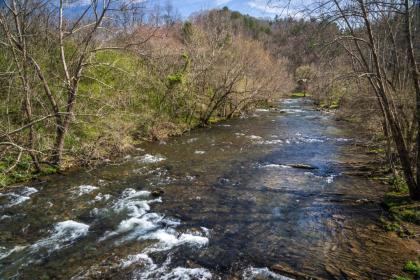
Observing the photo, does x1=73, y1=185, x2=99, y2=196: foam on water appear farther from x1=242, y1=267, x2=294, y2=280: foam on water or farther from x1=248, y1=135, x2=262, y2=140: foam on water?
x1=248, y1=135, x2=262, y2=140: foam on water

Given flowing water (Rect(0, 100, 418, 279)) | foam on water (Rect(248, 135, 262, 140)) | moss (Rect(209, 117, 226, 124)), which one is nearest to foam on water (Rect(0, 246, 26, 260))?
flowing water (Rect(0, 100, 418, 279))

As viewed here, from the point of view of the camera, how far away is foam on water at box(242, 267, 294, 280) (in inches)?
271

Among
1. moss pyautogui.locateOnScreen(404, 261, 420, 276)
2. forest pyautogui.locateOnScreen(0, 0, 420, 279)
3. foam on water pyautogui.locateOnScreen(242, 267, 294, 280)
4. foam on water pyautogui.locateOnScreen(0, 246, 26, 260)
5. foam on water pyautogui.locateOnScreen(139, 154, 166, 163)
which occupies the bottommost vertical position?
foam on water pyautogui.locateOnScreen(0, 246, 26, 260)

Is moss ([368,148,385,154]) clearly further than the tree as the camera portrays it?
Yes

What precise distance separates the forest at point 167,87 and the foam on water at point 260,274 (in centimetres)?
33

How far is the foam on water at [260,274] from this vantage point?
6.89 meters

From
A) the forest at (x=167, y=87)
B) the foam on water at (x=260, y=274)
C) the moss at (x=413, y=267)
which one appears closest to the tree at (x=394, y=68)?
the forest at (x=167, y=87)

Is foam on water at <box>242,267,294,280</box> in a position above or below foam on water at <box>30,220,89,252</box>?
above

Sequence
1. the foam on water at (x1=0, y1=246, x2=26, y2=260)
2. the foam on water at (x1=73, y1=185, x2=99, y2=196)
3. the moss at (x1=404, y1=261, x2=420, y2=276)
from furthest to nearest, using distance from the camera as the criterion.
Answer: the foam on water at (x1=73, y1=185, x2=99, y2=196) < the foam on water at (x1=0, y1=246, x2=26, y2=260) < the moss at (x1=404, y1=261, x2=420, y2=276)

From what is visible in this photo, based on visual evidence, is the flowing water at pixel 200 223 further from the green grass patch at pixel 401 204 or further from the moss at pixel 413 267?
the green grass patch at pixel 401 204

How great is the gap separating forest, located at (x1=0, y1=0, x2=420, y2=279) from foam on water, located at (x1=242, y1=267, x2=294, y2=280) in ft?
1.07

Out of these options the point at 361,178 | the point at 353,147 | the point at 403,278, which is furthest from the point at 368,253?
the point at 353,147

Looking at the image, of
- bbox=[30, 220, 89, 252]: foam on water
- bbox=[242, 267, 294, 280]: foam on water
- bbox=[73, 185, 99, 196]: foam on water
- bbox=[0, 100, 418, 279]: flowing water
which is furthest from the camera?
bbox=[73, 185, 99, 196]: foam on water

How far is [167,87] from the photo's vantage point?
24.4m
